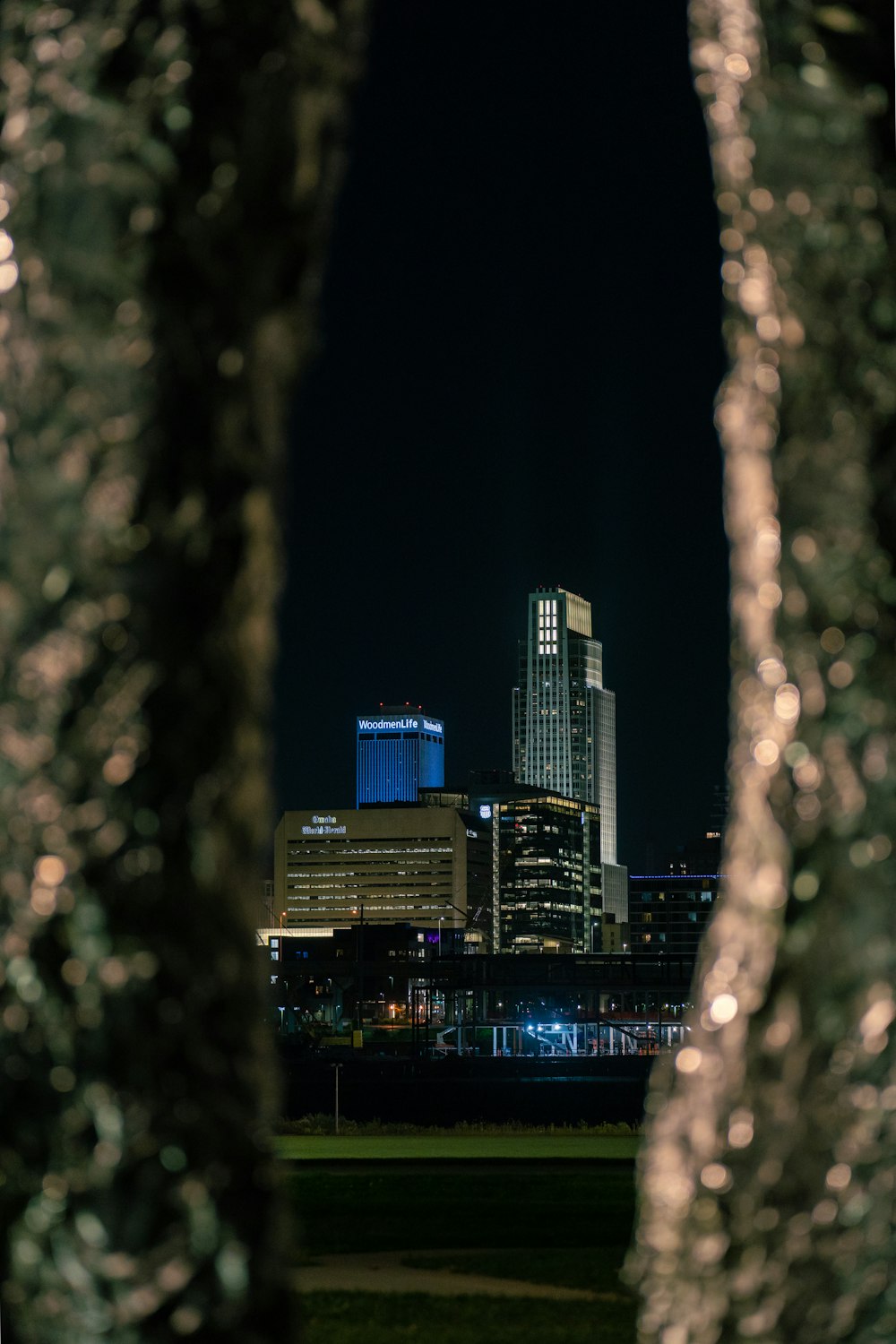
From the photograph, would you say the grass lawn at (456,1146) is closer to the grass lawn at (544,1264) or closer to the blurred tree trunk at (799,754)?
the grass lawn at (544,1264)

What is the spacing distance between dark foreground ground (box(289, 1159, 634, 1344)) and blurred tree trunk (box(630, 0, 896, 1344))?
21.7ft

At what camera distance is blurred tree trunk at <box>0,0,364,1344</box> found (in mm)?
3658

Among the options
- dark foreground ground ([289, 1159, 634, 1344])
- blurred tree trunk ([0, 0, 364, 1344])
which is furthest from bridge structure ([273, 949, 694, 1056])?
blurred tree trunk ([0, 0, 364, 1344])

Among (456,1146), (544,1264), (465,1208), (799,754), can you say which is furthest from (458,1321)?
(456,1146)

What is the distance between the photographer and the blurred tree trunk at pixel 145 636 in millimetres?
3658

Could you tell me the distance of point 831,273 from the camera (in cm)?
452

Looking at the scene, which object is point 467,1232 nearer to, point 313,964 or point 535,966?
point 535,966

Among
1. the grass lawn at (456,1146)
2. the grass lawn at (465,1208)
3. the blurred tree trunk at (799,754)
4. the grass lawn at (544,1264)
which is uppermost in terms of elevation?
the blurred tree trunk at (799,754)

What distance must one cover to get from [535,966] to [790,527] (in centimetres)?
9811

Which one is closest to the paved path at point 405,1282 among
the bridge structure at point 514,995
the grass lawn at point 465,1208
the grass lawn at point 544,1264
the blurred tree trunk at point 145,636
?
the grass lawn at point 544,1264

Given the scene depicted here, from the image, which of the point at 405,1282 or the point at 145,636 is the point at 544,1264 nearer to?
the point at 405,1282

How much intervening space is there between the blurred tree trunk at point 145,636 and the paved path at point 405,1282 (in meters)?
8.81

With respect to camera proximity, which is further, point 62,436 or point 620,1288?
point 620,1288

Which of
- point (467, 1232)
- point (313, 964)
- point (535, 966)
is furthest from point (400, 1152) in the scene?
point (313, 964)
